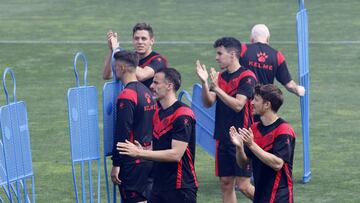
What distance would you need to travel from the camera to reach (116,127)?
1059 centimetres

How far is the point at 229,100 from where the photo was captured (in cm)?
1156

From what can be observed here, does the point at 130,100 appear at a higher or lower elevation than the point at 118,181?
higher

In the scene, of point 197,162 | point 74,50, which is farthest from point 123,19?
point 197,162

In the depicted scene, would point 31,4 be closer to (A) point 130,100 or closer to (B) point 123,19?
(B) point 123,19

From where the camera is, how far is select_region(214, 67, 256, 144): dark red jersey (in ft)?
38.7

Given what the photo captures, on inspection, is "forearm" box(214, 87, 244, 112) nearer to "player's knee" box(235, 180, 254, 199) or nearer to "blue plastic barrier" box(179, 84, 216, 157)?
"player's knee" box(235, 180, 254, 199)

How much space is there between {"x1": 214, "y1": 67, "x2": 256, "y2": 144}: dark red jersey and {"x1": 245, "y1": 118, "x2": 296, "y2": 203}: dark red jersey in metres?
2.31

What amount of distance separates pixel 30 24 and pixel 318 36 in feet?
25.7

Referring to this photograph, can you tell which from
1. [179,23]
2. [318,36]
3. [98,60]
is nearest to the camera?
[98,60]

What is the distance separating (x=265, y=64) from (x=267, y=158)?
4.03 m

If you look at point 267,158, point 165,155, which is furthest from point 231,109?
point 267,158

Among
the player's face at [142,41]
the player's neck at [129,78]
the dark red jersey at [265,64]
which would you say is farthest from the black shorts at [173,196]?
the dark red jersey at [265,64]

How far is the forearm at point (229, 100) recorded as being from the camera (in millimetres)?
11383

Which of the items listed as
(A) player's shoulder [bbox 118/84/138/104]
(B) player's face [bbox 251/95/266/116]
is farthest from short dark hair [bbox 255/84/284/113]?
(A) player's shoulder [bbox 118/84/138/104]
